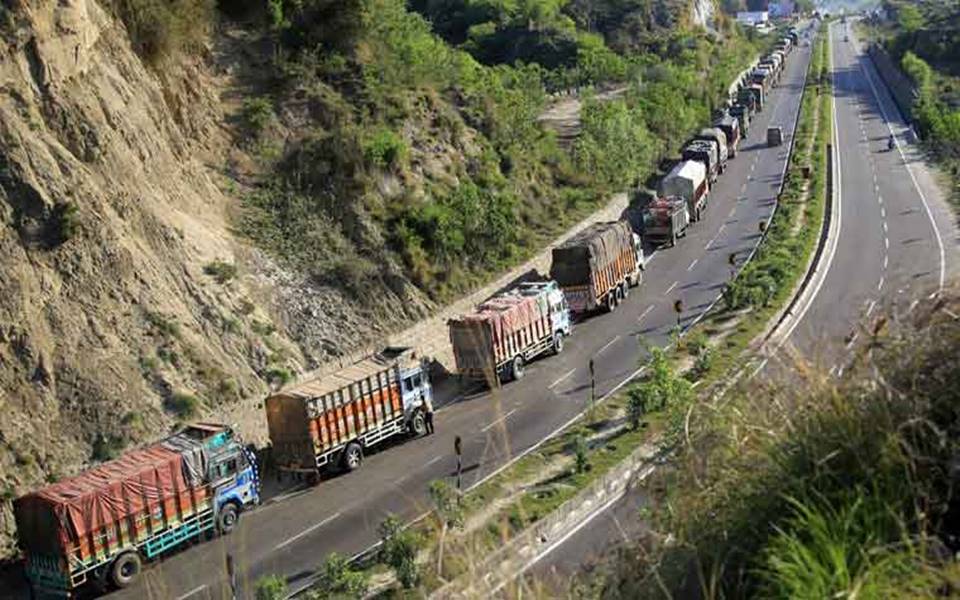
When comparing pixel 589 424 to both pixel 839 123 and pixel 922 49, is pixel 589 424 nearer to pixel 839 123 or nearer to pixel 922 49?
pixel 839 123

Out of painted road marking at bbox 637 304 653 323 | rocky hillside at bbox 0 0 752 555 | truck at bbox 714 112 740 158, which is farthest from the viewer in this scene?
truck at bbox 714 112 740 158

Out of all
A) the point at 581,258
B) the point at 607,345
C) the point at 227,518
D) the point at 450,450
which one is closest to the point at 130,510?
the point at 227,518

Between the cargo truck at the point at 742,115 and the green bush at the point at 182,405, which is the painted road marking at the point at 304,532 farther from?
the cargo truck at the point at 742,115

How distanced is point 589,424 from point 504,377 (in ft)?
19.3

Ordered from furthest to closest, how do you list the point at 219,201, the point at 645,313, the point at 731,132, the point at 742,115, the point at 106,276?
the point at 742,115 → the point at 731,132 → the point at 645,313 → the point at 219,201 → the point at 106,276

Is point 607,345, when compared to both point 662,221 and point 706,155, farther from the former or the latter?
point 706,155

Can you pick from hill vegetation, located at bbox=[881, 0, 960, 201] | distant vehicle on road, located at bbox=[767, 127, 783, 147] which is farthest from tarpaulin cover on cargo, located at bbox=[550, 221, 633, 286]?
distant vehicle on road, located at bbox=[767, 127, 783, 147]

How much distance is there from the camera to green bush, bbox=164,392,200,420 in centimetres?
2814

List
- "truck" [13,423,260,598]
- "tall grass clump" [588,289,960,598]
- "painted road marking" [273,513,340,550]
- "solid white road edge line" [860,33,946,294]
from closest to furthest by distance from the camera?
1. "tall grass clump" [588,289,960,598]
2. "truck" [13,423,260,598]
3. "painted road marking" [273,513,340,550]
4. "solid white road edge line" [860,33,946,294]

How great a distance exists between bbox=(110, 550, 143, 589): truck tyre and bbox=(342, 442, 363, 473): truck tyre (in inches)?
259

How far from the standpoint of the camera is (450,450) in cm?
2925

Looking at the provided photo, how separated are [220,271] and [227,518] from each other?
9.96 meters

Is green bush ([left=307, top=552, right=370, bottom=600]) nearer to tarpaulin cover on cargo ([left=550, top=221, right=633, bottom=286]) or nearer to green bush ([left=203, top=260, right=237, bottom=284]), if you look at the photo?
green bush ([left=203, top=260, right=237, bottom=284])

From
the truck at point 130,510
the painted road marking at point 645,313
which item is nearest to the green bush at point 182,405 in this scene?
the truck at point 130,510
